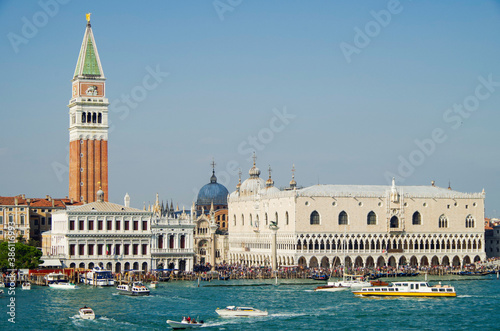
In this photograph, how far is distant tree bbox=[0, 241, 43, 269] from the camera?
90.0m

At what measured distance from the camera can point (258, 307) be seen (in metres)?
71.7

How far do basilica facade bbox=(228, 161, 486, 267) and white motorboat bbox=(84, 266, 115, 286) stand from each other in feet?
81.3

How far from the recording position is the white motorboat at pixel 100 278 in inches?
3383

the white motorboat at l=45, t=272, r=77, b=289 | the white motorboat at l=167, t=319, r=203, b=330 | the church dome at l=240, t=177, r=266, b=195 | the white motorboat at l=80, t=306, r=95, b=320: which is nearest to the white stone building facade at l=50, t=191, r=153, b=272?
the white motorboat at l=45, t=272, r=77, b=289

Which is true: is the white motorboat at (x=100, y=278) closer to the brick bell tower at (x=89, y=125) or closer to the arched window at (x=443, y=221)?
the brick bell tower at (x=89, y=125)

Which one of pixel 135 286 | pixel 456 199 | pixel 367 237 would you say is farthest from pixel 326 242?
pixel 135 286

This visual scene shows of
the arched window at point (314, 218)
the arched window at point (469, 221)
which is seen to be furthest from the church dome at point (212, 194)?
the arched window at point (469, 221)

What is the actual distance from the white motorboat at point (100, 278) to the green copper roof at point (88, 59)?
40273 millimetres

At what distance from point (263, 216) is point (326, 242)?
426 inches

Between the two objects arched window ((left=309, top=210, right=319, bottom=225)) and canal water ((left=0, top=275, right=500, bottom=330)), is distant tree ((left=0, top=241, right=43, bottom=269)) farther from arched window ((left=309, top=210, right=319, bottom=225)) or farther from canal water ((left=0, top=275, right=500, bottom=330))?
arched window ((left=309, top=210, right=319, bottom=225))

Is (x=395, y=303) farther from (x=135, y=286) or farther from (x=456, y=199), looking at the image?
(x=456, y=199)

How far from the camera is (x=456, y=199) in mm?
115500

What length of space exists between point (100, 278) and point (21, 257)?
8812mm

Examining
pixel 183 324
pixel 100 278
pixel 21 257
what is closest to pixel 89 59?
pixel 21 257
